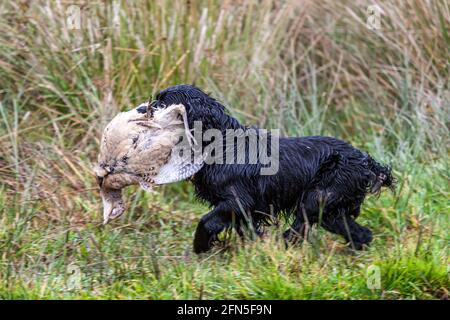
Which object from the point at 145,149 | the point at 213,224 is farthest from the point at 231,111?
the point at 145,149

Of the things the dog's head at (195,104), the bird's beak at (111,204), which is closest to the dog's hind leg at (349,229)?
the dog's head at (195,104)

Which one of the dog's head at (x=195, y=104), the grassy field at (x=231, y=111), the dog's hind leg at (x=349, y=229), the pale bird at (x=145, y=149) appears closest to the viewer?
the grassy field at (x=231, y=111)

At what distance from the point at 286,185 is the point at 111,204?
1.10 m

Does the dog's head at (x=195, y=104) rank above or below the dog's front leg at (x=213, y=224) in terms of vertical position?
above

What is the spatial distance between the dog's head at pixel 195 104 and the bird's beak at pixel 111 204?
1.94 ft

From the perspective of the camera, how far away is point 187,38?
7.23 meters

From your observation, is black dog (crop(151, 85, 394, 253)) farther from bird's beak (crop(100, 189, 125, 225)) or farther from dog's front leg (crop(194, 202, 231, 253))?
bird's beak (crop(100, 189, 125, 225))

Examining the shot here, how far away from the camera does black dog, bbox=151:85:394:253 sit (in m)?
5.15

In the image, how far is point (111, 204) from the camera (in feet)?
17.0

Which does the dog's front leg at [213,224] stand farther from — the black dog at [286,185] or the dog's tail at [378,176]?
the dog's tail at [378,176]

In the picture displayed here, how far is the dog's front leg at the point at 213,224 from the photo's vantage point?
5137 millimetres

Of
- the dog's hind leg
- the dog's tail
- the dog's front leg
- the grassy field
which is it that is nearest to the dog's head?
the dog's front leg

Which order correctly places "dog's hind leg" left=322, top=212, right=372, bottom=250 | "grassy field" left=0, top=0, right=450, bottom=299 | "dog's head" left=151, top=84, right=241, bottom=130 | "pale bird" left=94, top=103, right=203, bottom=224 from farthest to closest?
1. "dog's hind leg" left=322, top=212, right=372, bottom=250
2. "dog's head" left=151, top=84, right=241, bottom=130
3. "pale bird" left=94, top=103, right=203, bottom=224
4. "grassy field" left=0, top=0, right=450, bottom=299

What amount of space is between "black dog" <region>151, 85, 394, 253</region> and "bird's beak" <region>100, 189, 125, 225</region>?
0.49m
